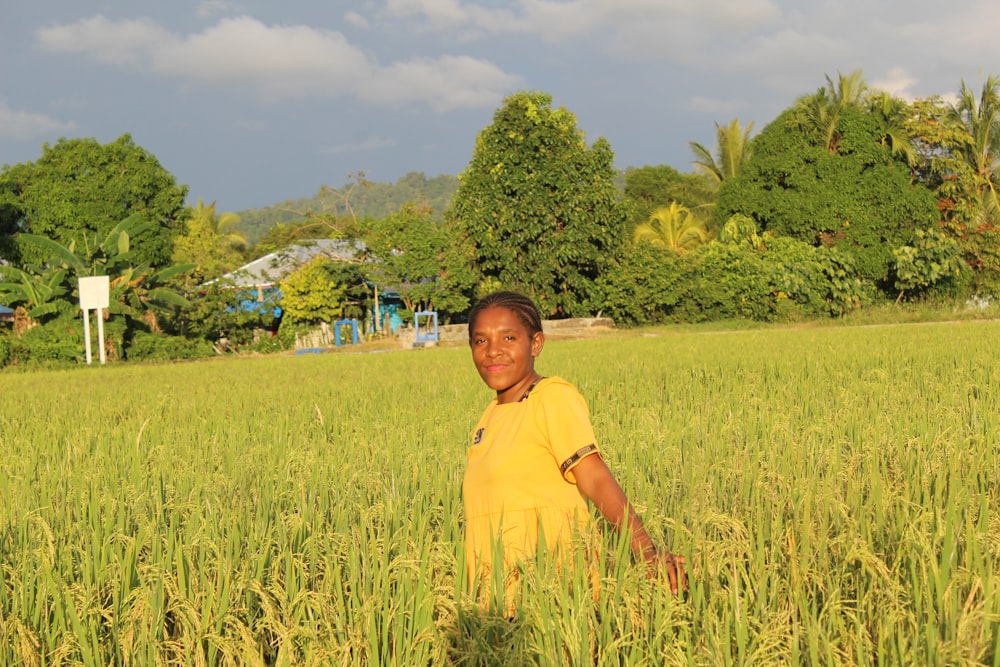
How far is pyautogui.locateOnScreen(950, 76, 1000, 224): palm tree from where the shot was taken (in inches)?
932

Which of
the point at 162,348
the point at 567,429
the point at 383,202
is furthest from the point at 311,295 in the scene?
the point at 383,202

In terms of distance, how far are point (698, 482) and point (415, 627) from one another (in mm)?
1360

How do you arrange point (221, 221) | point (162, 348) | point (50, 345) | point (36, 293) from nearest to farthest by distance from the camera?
point (50, 345)
point (36, 293)
point (162, 348)
point (221, 221)

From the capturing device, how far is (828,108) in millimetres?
23141

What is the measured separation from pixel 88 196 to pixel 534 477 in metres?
20.6

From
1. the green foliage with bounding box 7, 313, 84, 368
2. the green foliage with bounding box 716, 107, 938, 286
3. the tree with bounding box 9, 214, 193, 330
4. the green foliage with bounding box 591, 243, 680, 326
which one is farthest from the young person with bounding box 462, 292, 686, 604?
the green foliage with bounding box 716, 107, 938, 286

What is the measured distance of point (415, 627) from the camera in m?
1.64

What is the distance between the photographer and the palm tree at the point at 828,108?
75.5 feet

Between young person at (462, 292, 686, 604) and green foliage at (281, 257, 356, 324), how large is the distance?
17.9m

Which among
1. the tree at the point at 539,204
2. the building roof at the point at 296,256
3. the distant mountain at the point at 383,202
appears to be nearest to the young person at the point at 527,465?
the tree at the point at 539,204

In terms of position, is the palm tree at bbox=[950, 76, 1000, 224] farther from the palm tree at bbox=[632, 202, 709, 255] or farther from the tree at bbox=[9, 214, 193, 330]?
the tree at bbox=[9, 214, 193, 330]

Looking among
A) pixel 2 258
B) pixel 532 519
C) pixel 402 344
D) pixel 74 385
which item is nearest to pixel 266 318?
pixel 402 344

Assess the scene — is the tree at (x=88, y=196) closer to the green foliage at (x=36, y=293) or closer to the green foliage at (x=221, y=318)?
the green foliage at (x=221, y=318)

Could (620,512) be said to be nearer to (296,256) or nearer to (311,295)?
(311,295)
